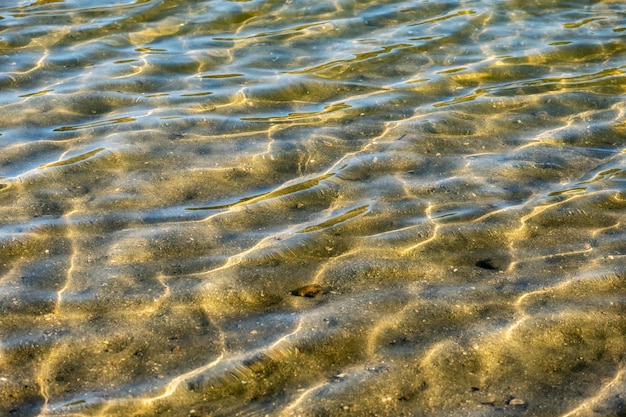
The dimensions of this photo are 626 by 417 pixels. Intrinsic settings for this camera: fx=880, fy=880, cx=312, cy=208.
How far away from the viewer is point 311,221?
14.4 feet

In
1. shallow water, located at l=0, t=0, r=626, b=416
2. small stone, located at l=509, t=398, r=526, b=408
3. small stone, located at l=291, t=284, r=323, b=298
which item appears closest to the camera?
small stone, located at l=509, t=398, r=526, b=408

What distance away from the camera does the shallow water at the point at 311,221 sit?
3.20 metres

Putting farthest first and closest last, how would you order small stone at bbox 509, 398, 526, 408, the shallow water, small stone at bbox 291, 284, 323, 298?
small stone at bbox 291, 284, 323, 298 → the shallow water → small stone at bbox 509, 398, 526, 408

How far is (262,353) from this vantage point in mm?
3311

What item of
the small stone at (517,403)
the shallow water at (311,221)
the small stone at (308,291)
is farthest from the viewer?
the small stone at (308,291)

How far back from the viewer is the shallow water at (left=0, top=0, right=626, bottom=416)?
3199 mm

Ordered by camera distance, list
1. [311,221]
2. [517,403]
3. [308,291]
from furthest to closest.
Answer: [311,221] < [308,291] < [517,403]

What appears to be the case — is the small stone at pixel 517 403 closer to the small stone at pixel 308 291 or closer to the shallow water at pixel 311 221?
the shallow water at pixel 311 221

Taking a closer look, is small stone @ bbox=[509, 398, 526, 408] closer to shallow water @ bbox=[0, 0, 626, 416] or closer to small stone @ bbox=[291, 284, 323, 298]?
shallow water @ bbox=[0, 0, 626, 416]

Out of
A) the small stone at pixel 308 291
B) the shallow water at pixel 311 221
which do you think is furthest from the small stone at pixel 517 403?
the small stone at pixel 308 291

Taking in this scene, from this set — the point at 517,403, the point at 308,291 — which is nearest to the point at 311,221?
the point at 308,291

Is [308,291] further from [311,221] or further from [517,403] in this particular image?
[517,403]

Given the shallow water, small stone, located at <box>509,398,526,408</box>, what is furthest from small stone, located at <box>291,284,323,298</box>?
small stone, located at <box>509,398,526,408</box>

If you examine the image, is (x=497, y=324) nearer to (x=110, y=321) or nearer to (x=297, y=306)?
(x=297, y=306)
